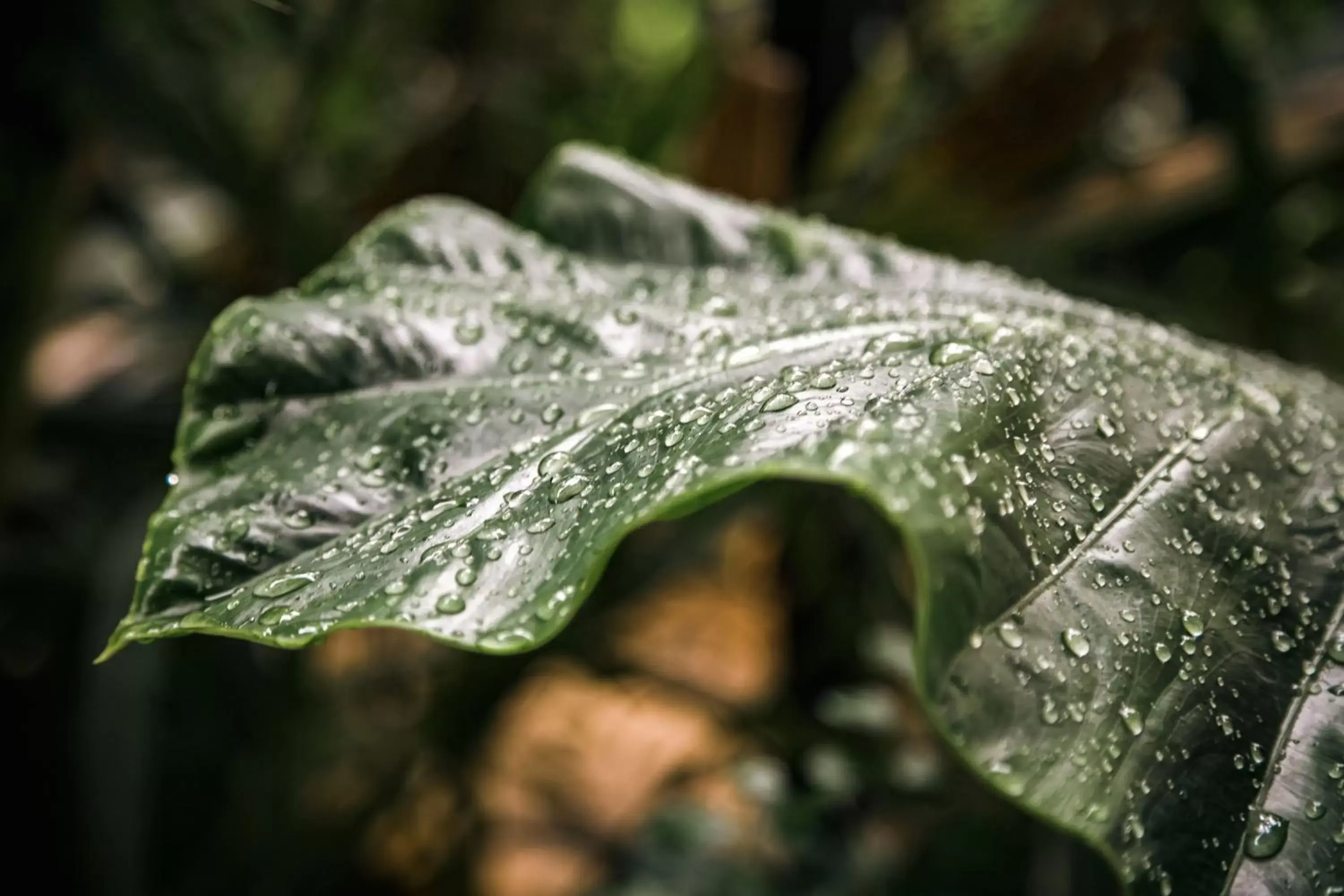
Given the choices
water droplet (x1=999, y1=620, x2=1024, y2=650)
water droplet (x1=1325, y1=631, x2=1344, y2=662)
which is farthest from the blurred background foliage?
water droplet (x1=999, y1=620, x2=1024, y2=650)

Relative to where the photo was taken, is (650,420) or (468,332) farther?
(468,332)

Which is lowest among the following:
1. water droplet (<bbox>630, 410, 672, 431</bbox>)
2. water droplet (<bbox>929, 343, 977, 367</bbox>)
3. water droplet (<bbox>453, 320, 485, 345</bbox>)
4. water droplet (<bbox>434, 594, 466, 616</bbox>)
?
water droplet (<bbox>453, 320, 485, 345</bbox>)

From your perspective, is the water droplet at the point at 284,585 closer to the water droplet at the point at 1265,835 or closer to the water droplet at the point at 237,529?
the water droplet at the point at 237,529

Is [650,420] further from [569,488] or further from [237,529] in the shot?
[237,529]

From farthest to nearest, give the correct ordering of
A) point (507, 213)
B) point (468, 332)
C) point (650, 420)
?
point (507, 213) → point (468, 332) → point (650, 420)

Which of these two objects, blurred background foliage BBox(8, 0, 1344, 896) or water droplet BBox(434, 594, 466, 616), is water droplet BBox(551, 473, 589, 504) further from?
blurred background foliage BBox(8, 0, 1344, 896)

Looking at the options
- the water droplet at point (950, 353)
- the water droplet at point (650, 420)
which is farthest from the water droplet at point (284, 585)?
the water droplet at point (950, 353)

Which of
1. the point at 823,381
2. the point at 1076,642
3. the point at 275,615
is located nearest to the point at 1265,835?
the point at 1076,642
